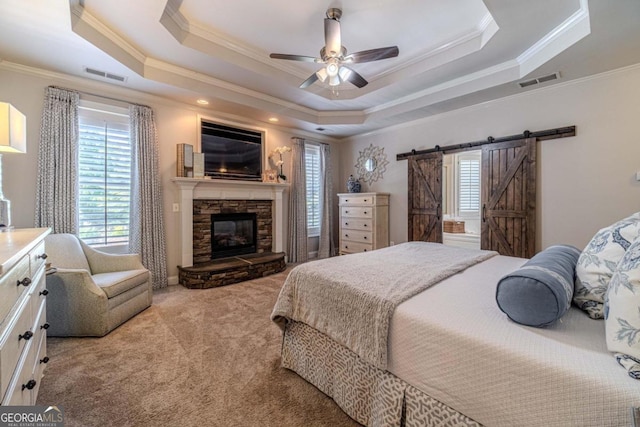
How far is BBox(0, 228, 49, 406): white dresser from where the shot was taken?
2.89 feet

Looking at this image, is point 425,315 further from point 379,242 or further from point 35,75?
point 35,75

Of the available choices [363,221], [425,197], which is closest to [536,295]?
[425,197]

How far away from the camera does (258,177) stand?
15.8 ft

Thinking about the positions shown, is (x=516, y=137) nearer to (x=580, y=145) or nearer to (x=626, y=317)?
(x=580, y=145)

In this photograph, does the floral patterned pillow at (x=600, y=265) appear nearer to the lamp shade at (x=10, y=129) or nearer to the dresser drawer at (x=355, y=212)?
the lamp shade at (x=10, y=129)

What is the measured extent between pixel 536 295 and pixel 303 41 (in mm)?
3209

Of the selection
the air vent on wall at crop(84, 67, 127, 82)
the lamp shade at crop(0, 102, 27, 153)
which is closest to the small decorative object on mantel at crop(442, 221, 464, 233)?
the air vent on wall at crop(84, 67, 127, 82)

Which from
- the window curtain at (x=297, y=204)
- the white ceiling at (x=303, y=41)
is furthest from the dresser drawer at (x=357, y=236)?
the white ceiling at (x=303, y=41)

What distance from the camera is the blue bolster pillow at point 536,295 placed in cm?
105

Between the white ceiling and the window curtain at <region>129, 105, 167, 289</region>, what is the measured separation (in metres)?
0.46

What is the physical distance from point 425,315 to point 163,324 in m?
2.49

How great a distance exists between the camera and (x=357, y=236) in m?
5.18

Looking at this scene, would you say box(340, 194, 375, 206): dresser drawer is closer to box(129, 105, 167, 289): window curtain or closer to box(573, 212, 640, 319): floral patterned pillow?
box(129, 105, 167, 289): window curtain

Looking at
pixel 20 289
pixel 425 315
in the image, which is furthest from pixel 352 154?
pixel 20 289
